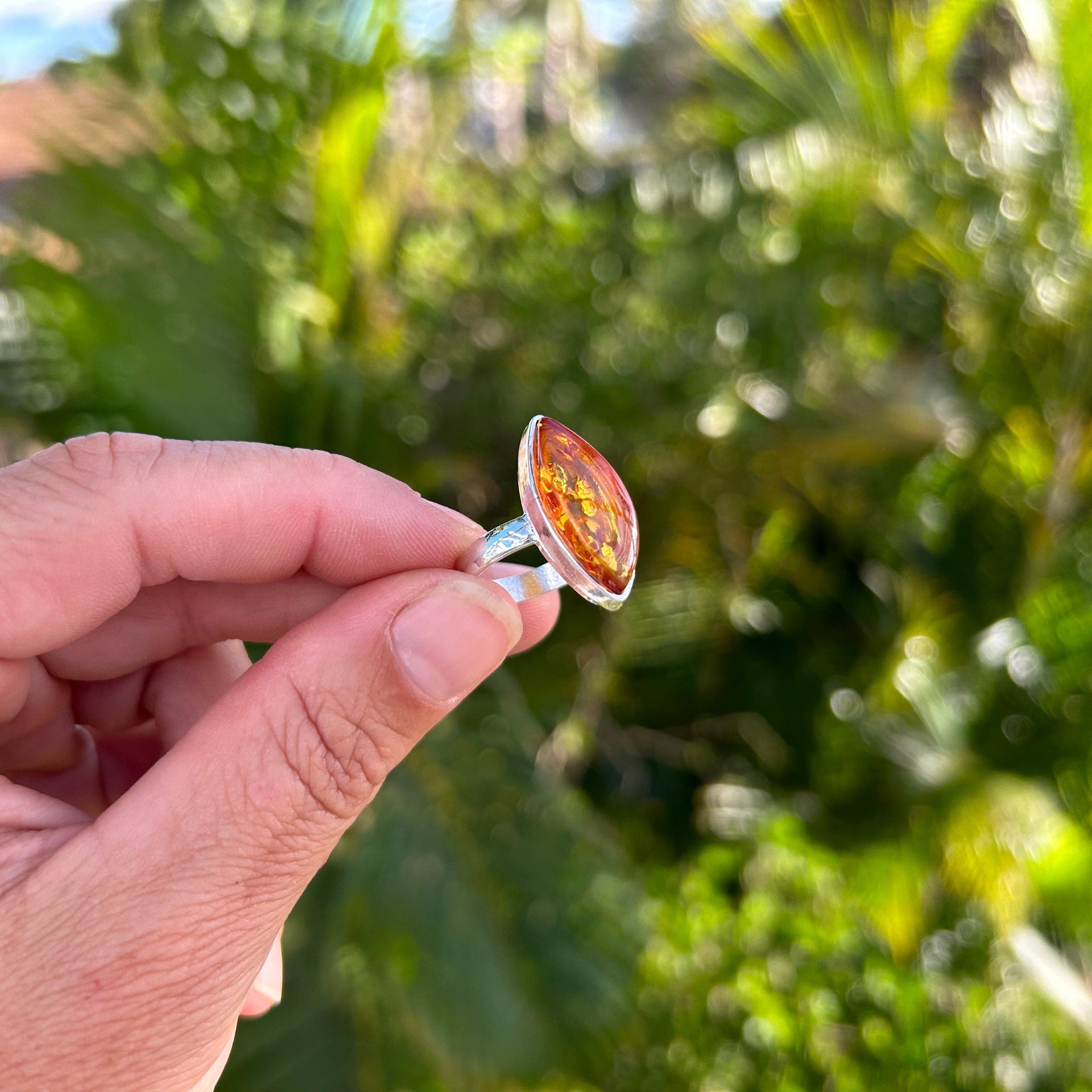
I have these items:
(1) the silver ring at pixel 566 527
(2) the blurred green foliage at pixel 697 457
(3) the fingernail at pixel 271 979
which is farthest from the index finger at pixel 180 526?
(2) the blurred green foliage at pixel 697 457

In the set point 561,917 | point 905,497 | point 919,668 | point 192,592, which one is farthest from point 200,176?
point 919,668

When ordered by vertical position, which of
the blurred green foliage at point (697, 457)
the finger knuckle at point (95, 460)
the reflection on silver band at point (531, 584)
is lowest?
the blurred green foliage at point (697, 457)

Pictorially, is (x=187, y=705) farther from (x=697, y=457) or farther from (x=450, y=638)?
(x=697, y=457)

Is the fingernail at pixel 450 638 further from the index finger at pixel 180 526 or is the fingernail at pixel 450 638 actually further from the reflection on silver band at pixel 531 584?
the index finger at pixel 180 526

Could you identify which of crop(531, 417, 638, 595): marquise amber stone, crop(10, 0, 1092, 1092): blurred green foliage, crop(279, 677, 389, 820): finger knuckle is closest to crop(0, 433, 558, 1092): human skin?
crop(279, 677, 389, 820): finger knuckle

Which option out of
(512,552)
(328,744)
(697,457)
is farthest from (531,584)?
(697,457)

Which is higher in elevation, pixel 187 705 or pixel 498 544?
pixel 498 544

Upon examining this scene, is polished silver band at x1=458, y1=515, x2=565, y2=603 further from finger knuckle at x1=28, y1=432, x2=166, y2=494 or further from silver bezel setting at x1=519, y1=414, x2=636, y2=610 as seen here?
finger knuckle at x1=28, y1=432, x2=166, y2=494

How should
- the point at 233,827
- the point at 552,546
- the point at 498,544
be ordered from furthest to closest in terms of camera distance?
1. the point at 498,544
2. the point at 552,546
3. the point at 233,827
